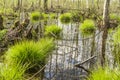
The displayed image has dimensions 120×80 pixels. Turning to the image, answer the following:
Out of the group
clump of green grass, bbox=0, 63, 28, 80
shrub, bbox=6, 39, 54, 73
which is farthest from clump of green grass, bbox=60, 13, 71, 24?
clump of green grass, bbox=0, 63, 28, 80

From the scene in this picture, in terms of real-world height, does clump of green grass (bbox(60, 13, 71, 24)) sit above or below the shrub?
below

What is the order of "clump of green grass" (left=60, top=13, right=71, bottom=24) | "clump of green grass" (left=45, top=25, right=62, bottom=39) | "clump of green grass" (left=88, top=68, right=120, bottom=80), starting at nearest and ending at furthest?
1. "clump of green grass" (left=88, top=68, right=120, bottom=80)
2. "clump of green grass" (left=45, top=25, right=62, bottom=39)
3. "clump of green grass" (left=60, top=13, right=71, bottom=24)

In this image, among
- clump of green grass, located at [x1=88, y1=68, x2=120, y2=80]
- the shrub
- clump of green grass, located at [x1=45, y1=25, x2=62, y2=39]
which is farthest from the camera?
clump of green grass, located at [x1=45, y1=25, x2=62, y2=39]

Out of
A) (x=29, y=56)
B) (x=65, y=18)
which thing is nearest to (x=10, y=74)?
(x=29, y=56)

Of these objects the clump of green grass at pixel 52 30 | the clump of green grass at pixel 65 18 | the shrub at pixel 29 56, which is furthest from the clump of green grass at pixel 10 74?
the clump of green grass at pixel 65 18

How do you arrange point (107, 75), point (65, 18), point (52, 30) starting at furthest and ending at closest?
1. point (65, 18)
2. point (52, 30)
3. point (107, 75)

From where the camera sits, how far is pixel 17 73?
4949mm

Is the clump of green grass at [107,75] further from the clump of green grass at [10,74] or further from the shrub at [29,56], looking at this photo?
the shrub at [29,56]

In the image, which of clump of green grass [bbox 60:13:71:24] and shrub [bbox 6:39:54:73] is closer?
shrub [bbox 6:39:54:73]

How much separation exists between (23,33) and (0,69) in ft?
Answer: 16.7

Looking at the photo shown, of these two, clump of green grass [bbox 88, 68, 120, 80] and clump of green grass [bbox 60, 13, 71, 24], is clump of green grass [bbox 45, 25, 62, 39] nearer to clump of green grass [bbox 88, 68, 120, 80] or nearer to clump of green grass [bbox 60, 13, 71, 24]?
clump of green grass [bbox 60, 13, 71, 24]

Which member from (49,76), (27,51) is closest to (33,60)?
(27,51)

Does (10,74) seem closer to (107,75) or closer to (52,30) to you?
(107,75)

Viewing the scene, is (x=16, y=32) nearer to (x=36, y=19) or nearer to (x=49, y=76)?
(x=49, y=76)
